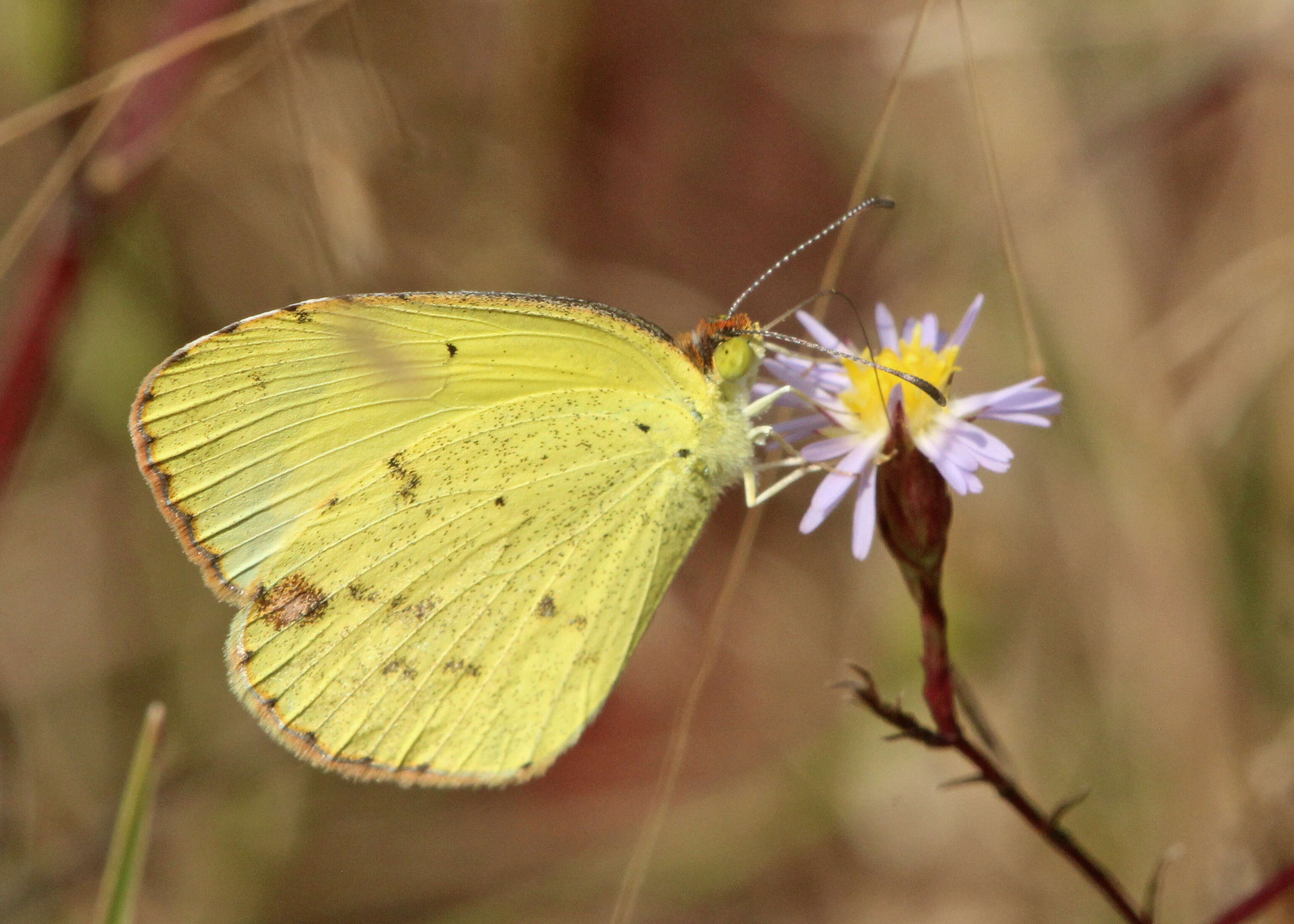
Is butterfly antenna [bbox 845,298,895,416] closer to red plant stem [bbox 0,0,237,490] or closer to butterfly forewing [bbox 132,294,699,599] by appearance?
butterfly forewing [bbox 132,294,699,599]

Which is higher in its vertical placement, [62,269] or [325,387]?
[62,269]

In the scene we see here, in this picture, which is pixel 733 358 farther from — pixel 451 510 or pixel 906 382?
pixel 451 510

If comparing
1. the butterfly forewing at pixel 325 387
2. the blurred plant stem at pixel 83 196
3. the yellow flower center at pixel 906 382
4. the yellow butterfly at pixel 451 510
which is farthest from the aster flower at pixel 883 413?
the blurred plant stem at pixel 83 196

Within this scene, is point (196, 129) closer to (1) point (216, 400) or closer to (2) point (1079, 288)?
(1) point (216, 400)

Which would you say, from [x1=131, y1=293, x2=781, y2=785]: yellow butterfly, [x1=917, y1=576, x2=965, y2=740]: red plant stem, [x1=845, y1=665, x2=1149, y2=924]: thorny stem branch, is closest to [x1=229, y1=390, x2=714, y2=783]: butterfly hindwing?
[x1=131, y1=293, x2=781, y2=785]: yellow butterfly

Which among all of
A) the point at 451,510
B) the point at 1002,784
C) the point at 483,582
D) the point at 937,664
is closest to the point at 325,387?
the point at 451,510

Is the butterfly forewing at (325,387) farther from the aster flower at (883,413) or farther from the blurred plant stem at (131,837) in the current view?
the blurred plant stem at (131,837)
